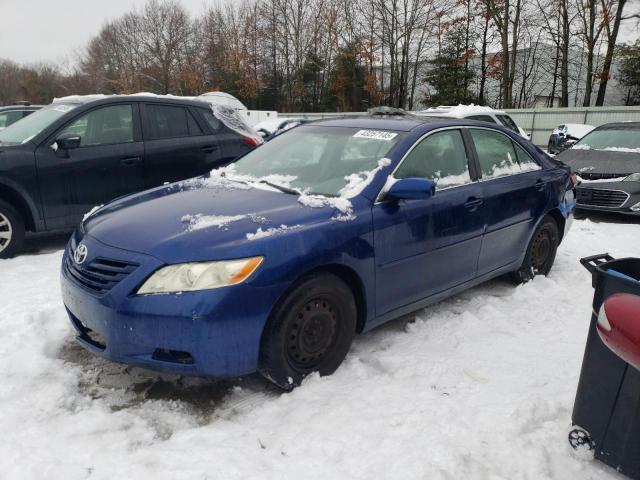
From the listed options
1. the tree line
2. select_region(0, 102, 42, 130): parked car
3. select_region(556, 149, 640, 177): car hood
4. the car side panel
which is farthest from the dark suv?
the tree line

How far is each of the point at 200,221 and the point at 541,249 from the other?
140 inches

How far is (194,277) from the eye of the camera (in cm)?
265

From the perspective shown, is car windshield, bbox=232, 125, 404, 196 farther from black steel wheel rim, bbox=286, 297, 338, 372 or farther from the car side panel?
the car side panel

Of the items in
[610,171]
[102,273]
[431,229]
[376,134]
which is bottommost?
[610,171]

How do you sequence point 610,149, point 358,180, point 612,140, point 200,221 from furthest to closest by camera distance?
point 612,140 < point 610,149 < point 358,180 < point 200,221

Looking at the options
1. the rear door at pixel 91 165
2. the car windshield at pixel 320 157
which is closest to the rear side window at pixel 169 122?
the rear door at pixel 91 165

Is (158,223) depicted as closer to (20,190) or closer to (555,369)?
(555,369)

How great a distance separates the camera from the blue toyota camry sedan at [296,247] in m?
2.68

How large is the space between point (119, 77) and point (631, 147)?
5597 cm

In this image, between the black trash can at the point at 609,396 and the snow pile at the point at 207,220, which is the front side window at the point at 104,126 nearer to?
the snow pile at the point at 207,220

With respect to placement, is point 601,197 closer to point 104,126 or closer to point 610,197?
point 610,197

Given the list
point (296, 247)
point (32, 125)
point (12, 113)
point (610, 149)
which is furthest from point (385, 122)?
point (12, 113)

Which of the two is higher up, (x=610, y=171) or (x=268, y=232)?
(x=268, y=232)

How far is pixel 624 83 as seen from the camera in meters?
27.5
